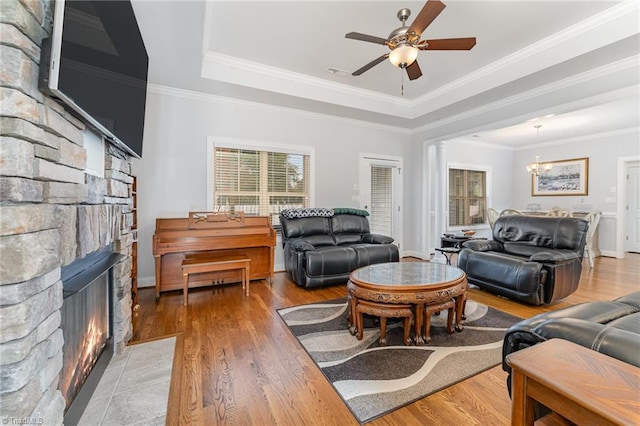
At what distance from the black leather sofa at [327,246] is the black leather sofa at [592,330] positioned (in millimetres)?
2512

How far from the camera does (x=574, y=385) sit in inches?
28.0

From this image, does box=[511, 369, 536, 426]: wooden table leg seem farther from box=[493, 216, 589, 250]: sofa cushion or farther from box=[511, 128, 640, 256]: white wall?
box=[511, 128, 640, 256]: white wall

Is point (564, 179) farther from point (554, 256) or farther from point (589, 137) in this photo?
point (554, 256)

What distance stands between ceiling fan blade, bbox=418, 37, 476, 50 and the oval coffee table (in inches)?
79.7

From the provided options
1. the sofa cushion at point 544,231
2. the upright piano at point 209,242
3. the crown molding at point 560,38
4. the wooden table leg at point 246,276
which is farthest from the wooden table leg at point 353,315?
the crown molding at point 560,38

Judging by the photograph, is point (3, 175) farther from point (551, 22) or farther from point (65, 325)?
point (551, 22)

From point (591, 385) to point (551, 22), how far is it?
358 centimetres

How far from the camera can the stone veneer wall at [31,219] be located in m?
0.82

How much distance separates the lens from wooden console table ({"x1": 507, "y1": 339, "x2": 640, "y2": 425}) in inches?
25.4

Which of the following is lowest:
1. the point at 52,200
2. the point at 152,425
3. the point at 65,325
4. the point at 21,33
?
the point at 152,425

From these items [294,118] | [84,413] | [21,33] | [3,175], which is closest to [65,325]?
[84,413]

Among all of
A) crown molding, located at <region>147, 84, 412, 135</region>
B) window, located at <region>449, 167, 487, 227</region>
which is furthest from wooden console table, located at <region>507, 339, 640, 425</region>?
window, located at <region>449, 167, 487, 227</region>

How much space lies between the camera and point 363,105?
451cm

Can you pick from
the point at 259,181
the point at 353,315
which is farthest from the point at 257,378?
the point at 259,181
